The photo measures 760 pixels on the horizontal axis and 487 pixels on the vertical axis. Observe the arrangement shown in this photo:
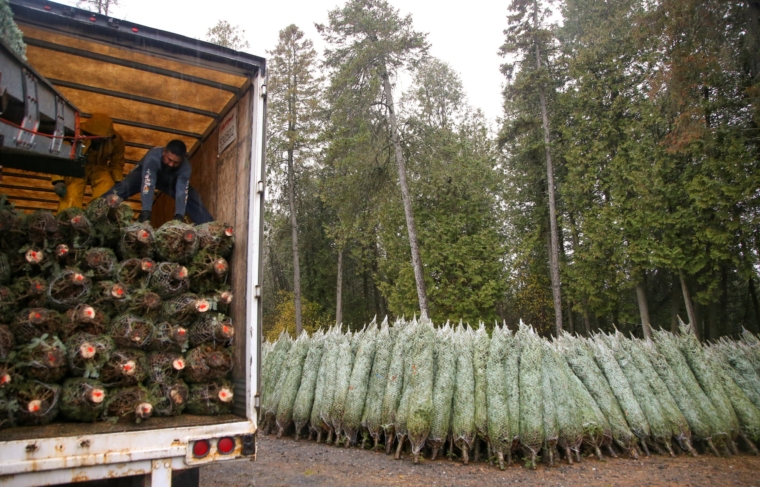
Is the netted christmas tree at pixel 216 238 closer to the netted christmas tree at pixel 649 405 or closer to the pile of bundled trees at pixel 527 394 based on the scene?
the pile of bundled trees at pixel 527 394

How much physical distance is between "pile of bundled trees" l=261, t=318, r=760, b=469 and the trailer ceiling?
14.9ft

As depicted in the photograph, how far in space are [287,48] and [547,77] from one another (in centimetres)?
1351

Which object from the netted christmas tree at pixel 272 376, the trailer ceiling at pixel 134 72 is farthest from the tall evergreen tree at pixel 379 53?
the trailer ceiling at pixel 134 72

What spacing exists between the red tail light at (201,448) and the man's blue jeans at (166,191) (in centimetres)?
236

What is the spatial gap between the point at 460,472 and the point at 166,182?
533cm

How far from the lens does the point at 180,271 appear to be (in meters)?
3.61

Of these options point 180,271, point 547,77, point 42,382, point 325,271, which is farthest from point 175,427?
point 325,271

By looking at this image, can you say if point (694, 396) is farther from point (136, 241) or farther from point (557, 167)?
point (557, 167)

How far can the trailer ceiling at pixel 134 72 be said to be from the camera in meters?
3.69

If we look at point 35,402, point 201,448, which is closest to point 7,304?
point 35,402

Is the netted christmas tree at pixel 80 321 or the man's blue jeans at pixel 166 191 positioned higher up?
the man's blue jeans at pixel 166 191

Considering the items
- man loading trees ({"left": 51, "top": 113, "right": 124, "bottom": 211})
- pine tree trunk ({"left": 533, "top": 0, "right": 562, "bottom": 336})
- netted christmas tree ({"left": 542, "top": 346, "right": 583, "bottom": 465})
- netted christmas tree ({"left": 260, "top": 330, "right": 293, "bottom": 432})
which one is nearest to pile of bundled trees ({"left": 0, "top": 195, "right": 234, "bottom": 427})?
man loading trees ({"left": 51, "top": 113, "right": 124, "bottom": 211})

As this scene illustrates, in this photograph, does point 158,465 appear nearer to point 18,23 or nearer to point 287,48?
point 18,23

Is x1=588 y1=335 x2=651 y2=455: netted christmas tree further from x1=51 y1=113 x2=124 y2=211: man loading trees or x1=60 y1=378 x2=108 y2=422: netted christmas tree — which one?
x1=51 y1=113 x2=124 y2=211: man loading trees
